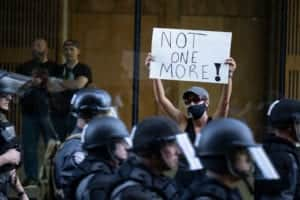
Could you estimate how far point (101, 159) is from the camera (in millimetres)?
6426

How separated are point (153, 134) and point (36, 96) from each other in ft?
19.9

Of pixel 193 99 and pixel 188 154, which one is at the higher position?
pixel 193 99

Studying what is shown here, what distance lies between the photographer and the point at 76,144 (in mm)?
7469

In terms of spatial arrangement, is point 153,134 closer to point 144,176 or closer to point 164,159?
point 164,159

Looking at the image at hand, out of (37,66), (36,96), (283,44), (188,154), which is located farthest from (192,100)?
(188,154)

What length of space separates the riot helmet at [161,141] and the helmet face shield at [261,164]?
335mm

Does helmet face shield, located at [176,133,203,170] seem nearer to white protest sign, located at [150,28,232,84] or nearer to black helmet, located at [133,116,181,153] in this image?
black helmet, located at [133,116,181,153]

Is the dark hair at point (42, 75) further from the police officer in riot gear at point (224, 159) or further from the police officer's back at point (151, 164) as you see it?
the police officer in riot gear at point (224, 159)

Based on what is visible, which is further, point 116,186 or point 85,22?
point 85,22

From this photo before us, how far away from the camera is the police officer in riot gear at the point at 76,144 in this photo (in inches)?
283

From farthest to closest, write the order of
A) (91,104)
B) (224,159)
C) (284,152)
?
1. (91,104)
2. (284,152)
3. (224,159)

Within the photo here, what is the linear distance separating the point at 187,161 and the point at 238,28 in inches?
261

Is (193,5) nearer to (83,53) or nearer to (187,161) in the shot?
(83,53)

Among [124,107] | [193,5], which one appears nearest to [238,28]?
[193,5]
